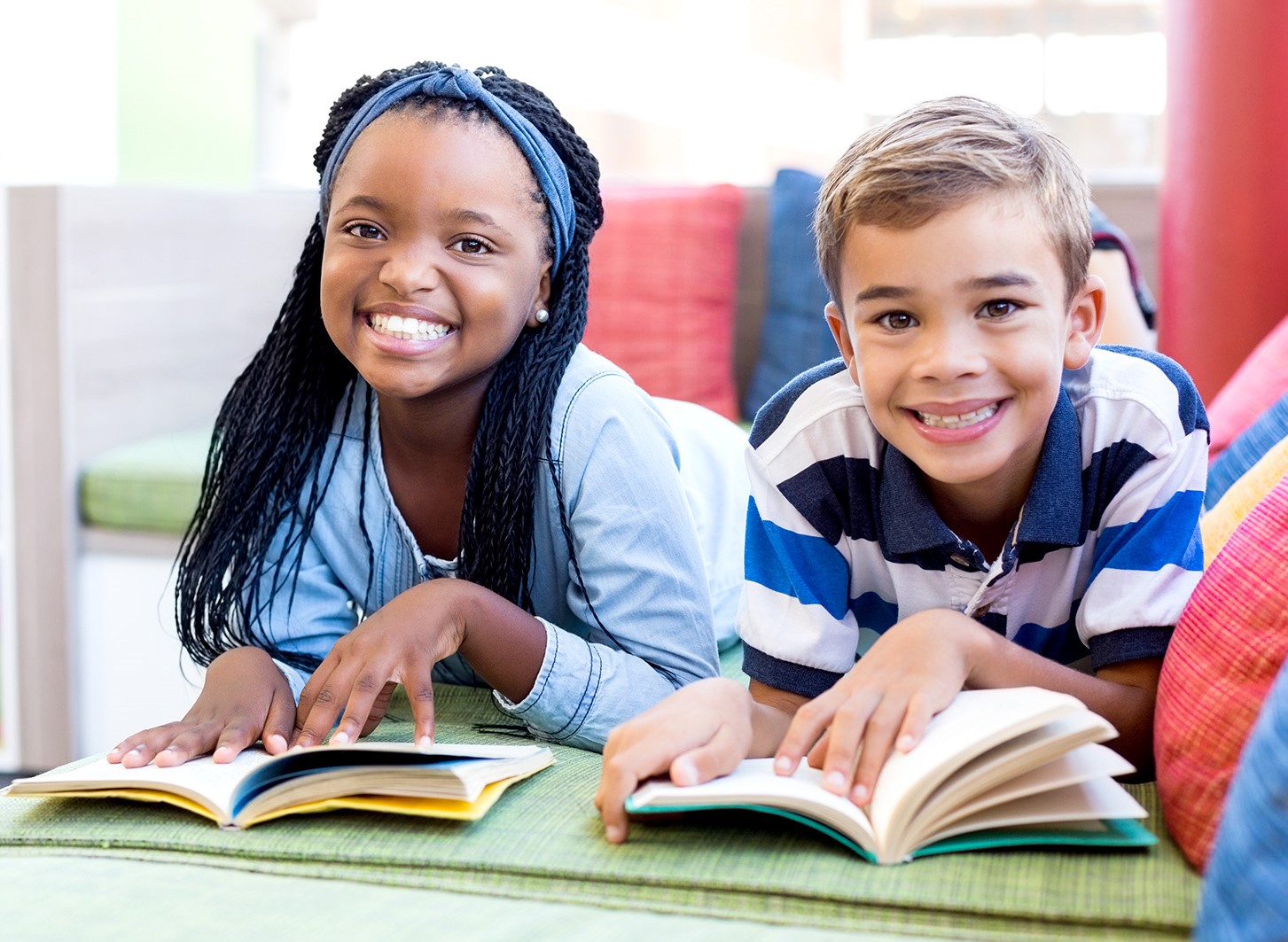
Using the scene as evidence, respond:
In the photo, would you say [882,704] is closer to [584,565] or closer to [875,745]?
[875,745]

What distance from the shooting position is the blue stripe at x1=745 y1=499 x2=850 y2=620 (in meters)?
1.07

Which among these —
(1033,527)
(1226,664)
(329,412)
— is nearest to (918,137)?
(1033,527)

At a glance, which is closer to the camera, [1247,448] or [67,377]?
[1247,448]

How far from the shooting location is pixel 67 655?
2.25m

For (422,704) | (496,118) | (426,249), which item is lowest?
(422,704)

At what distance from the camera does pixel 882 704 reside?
86 cm

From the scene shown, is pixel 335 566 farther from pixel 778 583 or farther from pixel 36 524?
pixel 36 524

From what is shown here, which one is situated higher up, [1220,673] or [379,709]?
[1220,673]

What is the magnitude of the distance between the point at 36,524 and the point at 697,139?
188 centimetres

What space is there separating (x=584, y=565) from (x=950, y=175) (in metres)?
0.48

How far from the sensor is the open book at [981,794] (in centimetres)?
77

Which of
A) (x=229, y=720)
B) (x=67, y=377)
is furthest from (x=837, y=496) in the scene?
(x=67, y=377)

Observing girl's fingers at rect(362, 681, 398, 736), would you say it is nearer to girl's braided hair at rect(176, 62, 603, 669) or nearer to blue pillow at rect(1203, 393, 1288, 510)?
girl's braided hair at rect(176, 62, 603, 669)

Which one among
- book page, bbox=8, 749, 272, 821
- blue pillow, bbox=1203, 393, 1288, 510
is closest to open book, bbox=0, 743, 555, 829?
book page, bbox=8, 749, 272, 821
